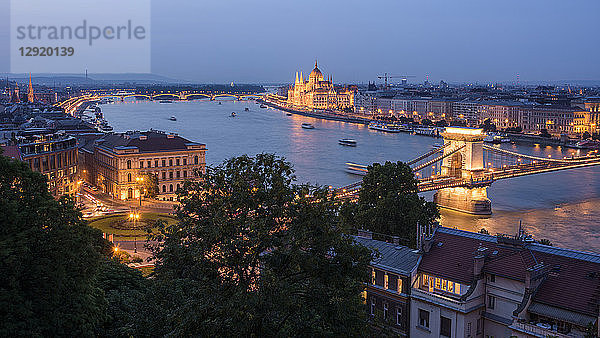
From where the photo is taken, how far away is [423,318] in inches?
378

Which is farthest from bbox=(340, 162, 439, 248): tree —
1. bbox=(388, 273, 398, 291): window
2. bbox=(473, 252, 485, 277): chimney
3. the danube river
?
the danube river

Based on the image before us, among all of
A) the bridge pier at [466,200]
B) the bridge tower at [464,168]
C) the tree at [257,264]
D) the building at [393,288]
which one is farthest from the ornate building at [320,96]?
the tree at [257,264]

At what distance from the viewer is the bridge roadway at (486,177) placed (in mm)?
25666

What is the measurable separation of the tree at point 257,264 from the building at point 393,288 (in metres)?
2.96

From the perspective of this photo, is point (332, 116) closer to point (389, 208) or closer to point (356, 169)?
point (356, 169)

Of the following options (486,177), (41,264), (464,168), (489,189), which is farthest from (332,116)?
(41,264)

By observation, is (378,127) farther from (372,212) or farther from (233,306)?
(233,306)

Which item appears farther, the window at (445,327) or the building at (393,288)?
the building at (393,288)

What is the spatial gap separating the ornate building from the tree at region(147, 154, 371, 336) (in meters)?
113

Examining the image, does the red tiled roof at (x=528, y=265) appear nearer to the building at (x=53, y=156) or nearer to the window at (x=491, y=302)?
the window at (x=491, y=302)

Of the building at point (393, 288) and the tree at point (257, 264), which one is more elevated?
the tree at point (257, 264)

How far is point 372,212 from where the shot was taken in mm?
16047

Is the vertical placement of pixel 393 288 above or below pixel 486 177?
above

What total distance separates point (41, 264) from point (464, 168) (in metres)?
26.6
